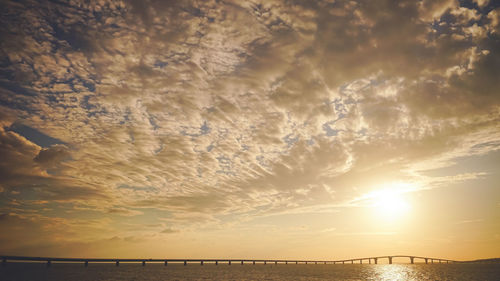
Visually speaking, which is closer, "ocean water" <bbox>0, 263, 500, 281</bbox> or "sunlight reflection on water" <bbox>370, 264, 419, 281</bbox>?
"ocean water" <bbox>0, 263, 500, 281</bbox>

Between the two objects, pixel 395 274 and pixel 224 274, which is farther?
pixel 395 274

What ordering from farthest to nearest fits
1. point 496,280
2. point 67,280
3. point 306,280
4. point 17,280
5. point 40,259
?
point 40,259
point 306,280
point 496,280
point 67,280
point 17,280

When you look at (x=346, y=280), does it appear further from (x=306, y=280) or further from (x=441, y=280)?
(x=441, y=280)

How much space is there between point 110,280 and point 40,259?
9038 cm

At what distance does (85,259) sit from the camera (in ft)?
420

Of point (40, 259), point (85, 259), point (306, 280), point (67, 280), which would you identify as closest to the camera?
point (67, 280)

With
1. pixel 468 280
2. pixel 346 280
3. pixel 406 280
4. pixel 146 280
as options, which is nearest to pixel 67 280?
pixel 146 280

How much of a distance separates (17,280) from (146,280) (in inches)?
975

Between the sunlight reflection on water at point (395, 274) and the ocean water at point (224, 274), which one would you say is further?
the sunlight reflection on water at point (395, 274)

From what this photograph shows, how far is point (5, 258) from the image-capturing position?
94438mm

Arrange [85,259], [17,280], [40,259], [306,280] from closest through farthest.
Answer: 1. [17,280]
2. [306,280]
3. [40,259]
4. [85,259]

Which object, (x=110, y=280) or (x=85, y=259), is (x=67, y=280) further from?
(x=85, y=259)

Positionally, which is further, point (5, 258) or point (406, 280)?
point (5, 258)

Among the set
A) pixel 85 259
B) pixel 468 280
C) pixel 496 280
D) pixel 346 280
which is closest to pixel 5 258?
pixel 85 259
